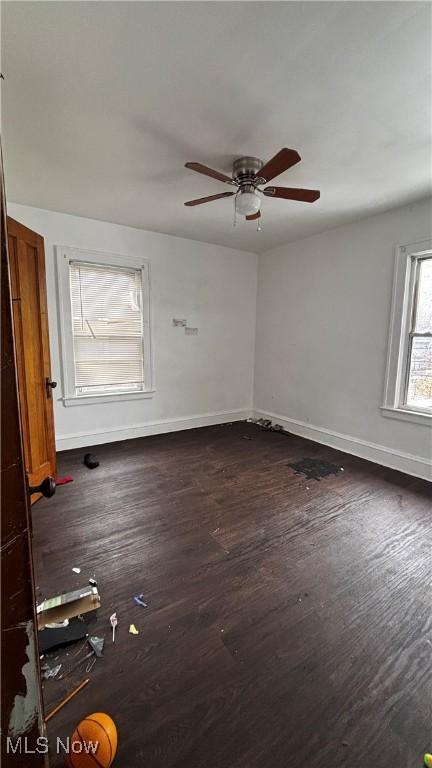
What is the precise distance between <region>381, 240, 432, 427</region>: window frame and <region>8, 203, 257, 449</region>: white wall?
228 cm

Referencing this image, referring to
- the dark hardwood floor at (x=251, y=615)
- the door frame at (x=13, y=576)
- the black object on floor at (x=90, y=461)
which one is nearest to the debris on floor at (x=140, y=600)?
the dark hardwood floor at (x=251, y=615)

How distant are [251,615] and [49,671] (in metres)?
0.94

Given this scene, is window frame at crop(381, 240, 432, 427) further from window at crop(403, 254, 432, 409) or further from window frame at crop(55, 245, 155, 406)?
window frame at crop(55, 245, 155, 406)

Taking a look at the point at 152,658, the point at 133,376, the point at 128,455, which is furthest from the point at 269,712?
the point at 133,376

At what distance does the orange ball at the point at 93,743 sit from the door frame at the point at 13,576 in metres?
0.34

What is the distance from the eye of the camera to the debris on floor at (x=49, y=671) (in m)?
1.33

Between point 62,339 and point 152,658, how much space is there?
3200mm

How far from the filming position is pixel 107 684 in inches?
51.4

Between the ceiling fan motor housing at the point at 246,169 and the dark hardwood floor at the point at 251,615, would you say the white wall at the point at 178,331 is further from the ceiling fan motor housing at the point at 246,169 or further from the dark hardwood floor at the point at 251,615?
the ceiling fan motor housing at the point at 246,169

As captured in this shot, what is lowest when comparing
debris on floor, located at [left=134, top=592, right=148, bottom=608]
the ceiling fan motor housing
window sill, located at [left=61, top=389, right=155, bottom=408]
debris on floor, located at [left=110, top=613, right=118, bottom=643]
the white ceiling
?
debris on floor, located at [left=134, top=592, right=148, bottom=608]

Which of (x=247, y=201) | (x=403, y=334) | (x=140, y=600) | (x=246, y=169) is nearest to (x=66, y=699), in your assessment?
(x=140, y=600)

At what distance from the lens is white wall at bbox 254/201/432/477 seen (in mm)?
3354

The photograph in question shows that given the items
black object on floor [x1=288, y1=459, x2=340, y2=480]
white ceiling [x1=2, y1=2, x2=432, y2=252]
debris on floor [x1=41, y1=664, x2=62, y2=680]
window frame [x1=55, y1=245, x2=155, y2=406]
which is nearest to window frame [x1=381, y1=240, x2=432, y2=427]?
white ceiling [x1=2, y1=2, x2=432, y2=252]

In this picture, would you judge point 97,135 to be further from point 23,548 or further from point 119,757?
point 119,757
